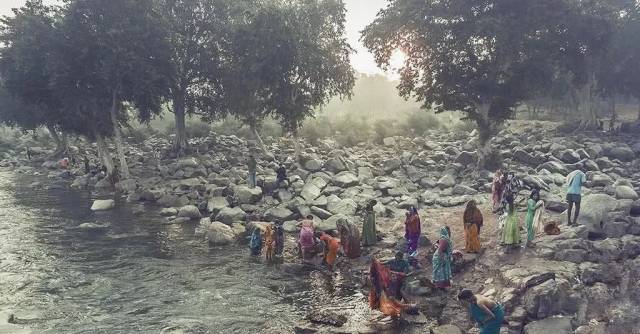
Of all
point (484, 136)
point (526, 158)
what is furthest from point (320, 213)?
point (526, 158)

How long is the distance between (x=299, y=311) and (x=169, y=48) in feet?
74.8

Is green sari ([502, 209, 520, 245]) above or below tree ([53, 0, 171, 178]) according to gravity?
below

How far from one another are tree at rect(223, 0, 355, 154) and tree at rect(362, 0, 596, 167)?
369 centimetres

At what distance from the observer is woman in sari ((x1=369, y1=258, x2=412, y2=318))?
9641mm

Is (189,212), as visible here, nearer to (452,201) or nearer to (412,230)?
(412,230)

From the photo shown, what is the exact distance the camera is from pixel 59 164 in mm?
38406

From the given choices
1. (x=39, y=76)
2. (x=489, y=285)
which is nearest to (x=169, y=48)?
(x=39, y=76)

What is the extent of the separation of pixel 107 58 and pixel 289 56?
10.2m

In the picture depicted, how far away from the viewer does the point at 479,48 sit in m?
24.7

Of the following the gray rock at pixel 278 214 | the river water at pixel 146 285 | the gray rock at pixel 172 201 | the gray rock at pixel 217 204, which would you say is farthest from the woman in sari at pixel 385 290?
the gray rock at pixel 172 201

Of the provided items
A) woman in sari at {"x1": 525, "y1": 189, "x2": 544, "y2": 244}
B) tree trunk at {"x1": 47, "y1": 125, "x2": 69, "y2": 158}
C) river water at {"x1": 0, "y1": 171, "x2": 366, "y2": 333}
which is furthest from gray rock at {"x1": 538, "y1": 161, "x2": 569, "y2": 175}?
tree trunk at {"x1": 47, "y1": 125, "x2": 69, "y2": 158}

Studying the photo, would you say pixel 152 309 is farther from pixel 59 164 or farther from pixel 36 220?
pixel 59 164

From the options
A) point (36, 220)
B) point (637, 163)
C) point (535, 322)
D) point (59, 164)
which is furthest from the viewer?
point (59, 164)

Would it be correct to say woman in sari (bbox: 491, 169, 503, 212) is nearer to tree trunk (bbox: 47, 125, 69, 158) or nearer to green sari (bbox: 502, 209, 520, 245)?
green sari (bbox: 502, 209, 520, 245)
